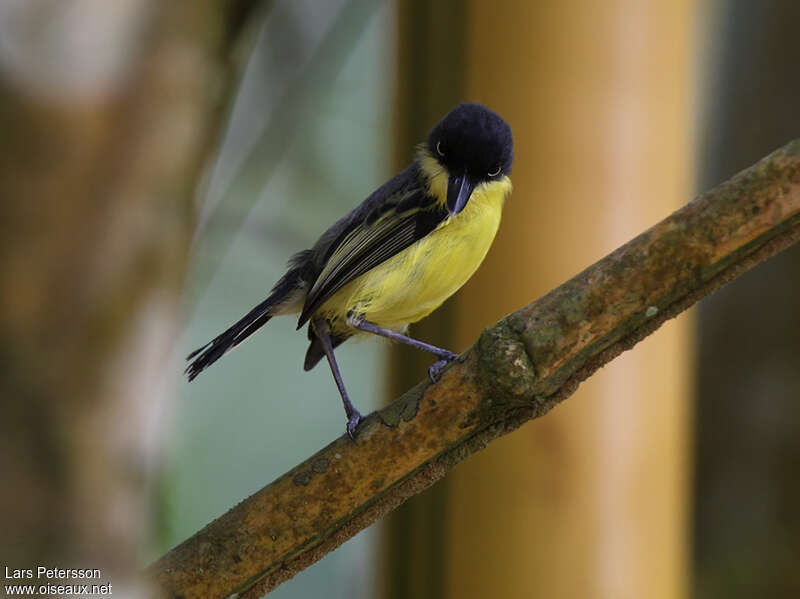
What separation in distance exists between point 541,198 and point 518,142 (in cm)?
16

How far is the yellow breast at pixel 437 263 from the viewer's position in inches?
85.0

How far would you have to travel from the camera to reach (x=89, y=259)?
92 cm

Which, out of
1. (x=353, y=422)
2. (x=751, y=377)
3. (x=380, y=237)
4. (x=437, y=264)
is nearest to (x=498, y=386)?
(x=353, y=422)

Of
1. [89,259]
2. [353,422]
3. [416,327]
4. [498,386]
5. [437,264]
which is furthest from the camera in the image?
[416,327]

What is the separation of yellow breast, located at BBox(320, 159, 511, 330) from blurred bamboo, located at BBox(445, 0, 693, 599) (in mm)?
213

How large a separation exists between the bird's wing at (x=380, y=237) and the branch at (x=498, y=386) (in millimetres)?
688

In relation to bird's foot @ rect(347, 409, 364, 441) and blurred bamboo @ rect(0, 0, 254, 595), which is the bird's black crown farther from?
blurred bamboo @ rect(0, 0, 254, 595)

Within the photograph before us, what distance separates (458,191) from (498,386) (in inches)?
32.2

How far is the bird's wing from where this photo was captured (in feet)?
7.26

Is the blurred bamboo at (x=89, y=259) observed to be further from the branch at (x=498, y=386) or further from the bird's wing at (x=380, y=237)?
the bird's wing at (x=380, y=237)

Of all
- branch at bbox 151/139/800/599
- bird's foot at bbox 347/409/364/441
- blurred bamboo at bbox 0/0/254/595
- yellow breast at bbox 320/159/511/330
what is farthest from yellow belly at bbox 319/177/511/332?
blurred bamboo at bbox 0/0/254/595

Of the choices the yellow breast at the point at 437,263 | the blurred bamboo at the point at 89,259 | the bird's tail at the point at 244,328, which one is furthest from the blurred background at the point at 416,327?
the yellow breast at the point at 437,263

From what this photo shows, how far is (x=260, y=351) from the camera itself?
4.99 meters

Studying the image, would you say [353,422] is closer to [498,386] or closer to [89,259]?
[498,386]
